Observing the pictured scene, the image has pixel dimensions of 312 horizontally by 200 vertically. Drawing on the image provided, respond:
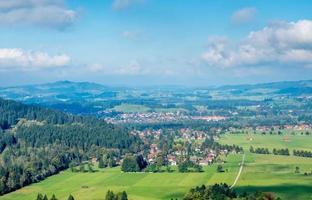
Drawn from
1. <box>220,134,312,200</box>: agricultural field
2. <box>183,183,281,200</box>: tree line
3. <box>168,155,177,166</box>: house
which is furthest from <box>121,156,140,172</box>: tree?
<box>183,183,281,200</box>: tree line

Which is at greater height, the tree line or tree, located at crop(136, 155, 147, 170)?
the tree line

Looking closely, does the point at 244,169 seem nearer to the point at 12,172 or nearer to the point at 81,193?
the point at 81,193

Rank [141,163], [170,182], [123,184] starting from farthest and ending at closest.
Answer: [141,163], [170,182], [123,184]

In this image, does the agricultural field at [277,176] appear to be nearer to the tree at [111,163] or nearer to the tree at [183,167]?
the tree at [183,167]

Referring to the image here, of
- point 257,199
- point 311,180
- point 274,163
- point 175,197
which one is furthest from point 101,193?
point 274,163

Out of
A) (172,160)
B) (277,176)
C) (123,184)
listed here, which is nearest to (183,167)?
(172,160)

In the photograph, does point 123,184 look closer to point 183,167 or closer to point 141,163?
point 183,167

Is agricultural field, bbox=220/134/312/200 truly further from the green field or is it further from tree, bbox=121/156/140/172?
tree, bbox=121/156/140/172

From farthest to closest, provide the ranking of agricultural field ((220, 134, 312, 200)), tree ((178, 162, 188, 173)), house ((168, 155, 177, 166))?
house ((168, 155, 177, 166))
tree ((178, 162, 188, 173))
agricultural field ((220, 134, 312, 200))
